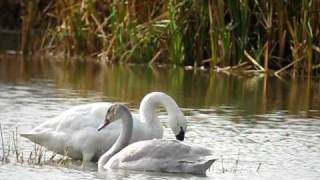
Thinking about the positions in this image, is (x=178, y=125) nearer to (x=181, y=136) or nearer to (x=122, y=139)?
(x=181, y=136)

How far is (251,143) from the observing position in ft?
41.3

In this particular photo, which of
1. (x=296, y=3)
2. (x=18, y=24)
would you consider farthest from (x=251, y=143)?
(x=18, y=24)

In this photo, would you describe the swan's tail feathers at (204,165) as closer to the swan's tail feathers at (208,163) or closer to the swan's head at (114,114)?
the swan's tail feathers at (208,163)

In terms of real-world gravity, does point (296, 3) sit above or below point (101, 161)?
above

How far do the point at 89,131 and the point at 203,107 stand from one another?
4.72 metres

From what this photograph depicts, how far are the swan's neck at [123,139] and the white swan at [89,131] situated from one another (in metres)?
0.29

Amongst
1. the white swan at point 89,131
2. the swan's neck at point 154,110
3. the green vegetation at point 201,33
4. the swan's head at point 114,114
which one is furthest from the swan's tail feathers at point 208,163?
the green vegetation at point 201,33

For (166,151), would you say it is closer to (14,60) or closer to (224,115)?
(224,115)

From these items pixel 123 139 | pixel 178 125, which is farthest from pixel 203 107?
pixel 123 139

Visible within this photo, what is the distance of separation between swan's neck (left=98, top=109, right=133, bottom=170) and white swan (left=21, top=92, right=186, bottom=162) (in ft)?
0.96

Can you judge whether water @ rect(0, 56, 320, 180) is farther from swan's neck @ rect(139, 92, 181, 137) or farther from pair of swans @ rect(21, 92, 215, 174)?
swan's neck @ rect(139, 92, 181, 137)

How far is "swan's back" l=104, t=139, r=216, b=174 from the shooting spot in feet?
34.4

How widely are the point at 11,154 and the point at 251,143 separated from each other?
2609 millimetres

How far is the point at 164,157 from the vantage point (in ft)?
34.7
